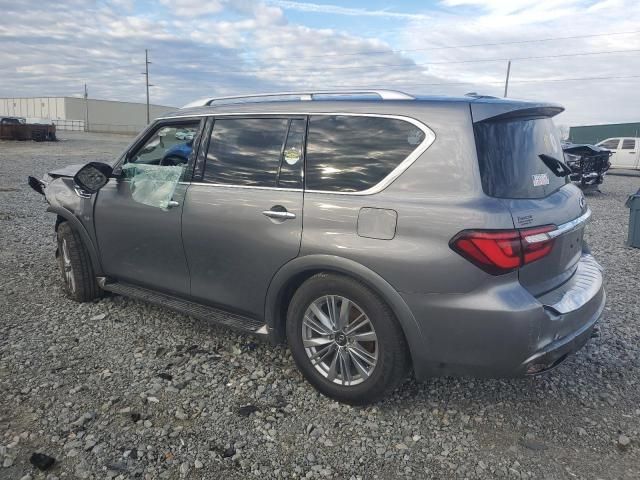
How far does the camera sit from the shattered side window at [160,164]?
385cm

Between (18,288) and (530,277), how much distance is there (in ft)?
15.7

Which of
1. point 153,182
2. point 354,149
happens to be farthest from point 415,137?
point 153,182

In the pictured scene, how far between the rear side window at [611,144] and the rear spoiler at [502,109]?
25770 millimetres

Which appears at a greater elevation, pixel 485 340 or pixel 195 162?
pixel 195 162

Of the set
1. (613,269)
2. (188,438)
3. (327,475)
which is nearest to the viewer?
(327,475)

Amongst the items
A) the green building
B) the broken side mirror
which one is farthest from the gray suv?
the green building

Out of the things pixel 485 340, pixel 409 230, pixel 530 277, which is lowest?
pixel 485 340

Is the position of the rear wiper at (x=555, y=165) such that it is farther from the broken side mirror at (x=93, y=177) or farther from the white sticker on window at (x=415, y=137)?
the broken side mirror at (x=93, y=177)

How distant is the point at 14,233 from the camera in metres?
7.65

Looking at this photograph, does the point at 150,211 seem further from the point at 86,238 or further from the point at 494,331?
the point at 494,331

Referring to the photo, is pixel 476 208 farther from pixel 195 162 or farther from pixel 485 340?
pixel 195 162

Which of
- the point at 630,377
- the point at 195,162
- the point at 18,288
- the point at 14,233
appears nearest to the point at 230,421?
the point at 195,162

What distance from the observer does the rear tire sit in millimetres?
4633

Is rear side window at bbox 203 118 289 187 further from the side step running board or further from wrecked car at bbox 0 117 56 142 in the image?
wrecked car at bbox 0 117 56 142
